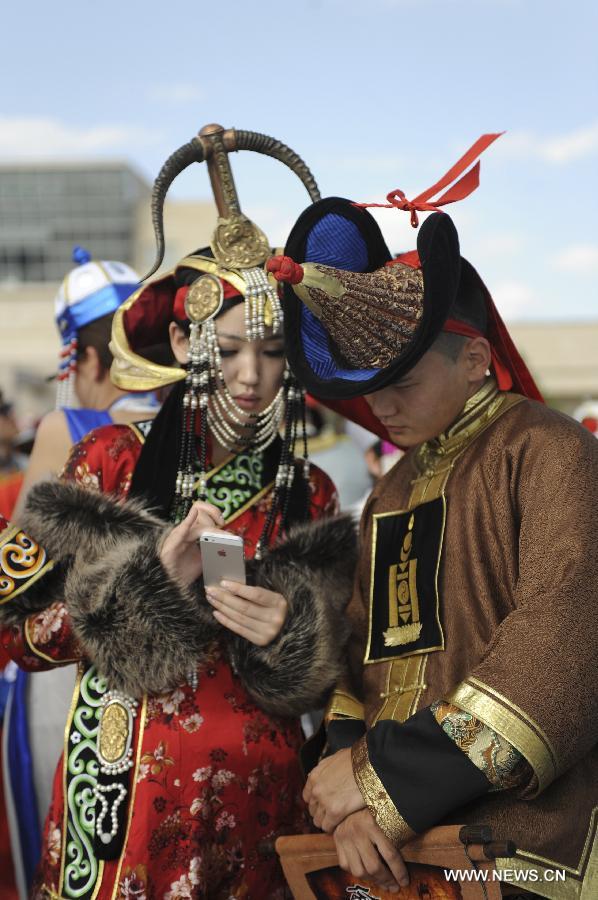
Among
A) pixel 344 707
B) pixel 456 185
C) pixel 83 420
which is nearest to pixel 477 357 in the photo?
pixel 456 185

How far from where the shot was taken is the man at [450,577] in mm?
1983

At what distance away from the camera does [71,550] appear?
257 cm

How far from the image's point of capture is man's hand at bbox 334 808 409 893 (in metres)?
2.02

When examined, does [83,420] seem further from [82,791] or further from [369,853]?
[369,853]

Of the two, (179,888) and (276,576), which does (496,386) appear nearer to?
(276,576)

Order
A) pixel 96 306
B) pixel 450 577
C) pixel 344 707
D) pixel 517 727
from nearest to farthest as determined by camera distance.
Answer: pixel 517 727 → pixel 450 577 → pixel 344 707 → pixel 96 306

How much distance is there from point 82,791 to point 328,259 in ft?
4.43

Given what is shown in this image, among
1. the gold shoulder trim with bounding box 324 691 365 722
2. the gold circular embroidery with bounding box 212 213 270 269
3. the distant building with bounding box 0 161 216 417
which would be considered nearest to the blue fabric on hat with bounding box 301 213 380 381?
the gold circular embroidery with bounding box 212 213 270 269

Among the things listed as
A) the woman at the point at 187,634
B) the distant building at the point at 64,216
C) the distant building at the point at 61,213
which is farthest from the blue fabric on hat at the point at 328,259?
the distant building at the point at 61,213

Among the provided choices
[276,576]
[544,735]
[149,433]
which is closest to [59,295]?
[149,433]

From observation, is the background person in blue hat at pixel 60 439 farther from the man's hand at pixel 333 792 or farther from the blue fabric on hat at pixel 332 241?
the man's hand at pixel 333 792

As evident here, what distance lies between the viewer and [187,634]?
8.05 feet

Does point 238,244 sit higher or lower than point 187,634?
higher

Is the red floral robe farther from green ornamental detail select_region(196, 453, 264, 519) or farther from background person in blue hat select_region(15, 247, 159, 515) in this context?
background person in blue hat select_region(15, 247, 159, 515)
